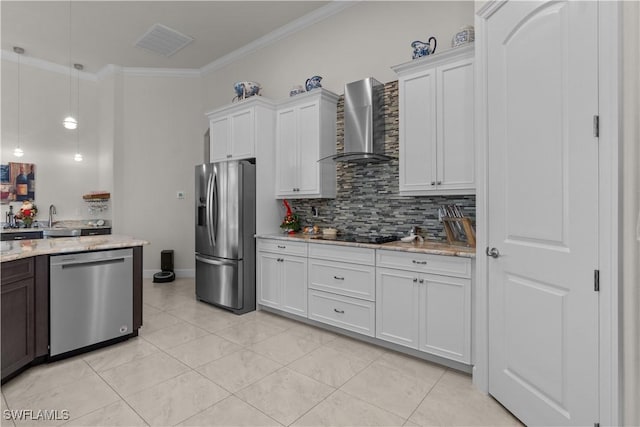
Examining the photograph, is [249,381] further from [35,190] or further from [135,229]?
[35,190]

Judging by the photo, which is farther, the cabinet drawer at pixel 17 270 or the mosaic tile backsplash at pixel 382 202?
the mosaic tile backsplash at pixel 382 202

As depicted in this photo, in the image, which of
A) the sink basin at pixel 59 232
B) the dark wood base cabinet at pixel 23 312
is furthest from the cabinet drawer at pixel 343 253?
the sink basin at pixel 59 232

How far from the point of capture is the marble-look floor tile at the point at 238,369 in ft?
7.40

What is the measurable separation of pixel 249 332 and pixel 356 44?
326 centimetres

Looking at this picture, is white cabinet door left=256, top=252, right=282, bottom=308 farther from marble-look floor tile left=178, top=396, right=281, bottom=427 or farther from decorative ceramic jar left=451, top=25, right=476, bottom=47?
decorative ceramic jar left=451, top=25, right=476, bottom=47

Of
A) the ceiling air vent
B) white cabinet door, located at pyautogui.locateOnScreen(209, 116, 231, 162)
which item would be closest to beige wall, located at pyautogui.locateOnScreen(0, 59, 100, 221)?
the ceiling air vent

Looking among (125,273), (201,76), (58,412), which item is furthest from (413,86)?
(201,76)

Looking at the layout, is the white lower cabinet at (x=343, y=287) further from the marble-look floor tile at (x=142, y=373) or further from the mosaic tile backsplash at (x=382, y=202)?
the marble-look floor tile at (x=142, y=373)

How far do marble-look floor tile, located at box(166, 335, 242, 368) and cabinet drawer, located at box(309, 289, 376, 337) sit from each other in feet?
2.68

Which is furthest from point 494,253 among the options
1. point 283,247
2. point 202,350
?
point 202,350

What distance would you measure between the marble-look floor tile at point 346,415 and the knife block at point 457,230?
1.41 meters

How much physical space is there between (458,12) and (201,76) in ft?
14.4

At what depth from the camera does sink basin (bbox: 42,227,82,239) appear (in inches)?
191

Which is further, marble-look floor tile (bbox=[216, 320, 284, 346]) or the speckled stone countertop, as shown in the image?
marble-look floor tile (bbox=[216, 320, 284, 346])
